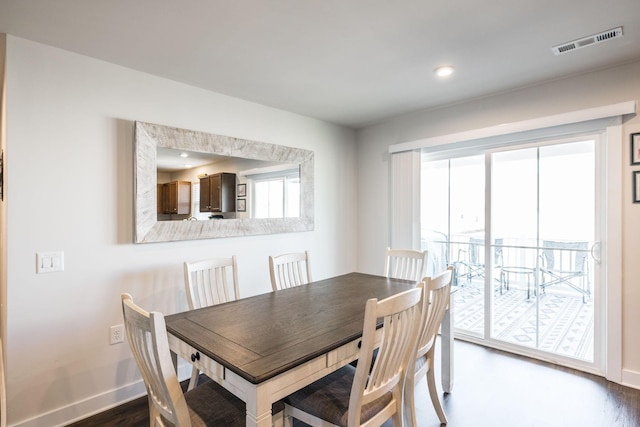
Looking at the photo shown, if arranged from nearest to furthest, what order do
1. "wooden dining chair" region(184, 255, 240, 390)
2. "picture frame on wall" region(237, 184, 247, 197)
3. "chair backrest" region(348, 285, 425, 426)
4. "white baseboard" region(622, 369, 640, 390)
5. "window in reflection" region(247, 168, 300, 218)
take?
"chair backrest" region(348, 285, 425, 426) → "wooden dining chair" region(184, 255, 240, 390) → "white baseboard" region(622, 369, 640, 390) → "picture frame on wall" region(237, 184, 247, 197) → "window in reflection" region(247, 168, 300, 218)

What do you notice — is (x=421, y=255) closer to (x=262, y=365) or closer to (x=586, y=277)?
(x=586, y=277)

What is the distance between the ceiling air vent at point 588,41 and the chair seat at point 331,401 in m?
2.41

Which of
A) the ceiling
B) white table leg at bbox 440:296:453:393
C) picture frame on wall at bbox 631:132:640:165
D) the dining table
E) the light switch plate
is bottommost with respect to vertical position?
white table leg at bbox 440:296:453:393

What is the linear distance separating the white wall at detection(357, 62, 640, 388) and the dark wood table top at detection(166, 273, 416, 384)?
1.75 m

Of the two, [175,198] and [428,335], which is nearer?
[428,335]

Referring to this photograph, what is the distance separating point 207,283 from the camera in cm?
241

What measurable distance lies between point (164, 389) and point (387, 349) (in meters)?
0.90

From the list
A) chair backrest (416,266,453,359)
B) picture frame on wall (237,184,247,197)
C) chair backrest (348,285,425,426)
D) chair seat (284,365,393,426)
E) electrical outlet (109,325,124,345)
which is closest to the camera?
chair backrest (348,285,425,426)

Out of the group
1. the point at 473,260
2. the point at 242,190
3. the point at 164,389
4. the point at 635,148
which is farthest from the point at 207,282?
the point at 635,148

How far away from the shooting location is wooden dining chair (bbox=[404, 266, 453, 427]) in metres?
1.71

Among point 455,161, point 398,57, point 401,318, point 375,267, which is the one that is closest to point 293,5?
point 398,57

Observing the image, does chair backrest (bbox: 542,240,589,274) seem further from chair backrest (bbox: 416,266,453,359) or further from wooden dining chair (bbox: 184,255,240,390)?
wooden dining chair (bbox: 184,255,240,390)


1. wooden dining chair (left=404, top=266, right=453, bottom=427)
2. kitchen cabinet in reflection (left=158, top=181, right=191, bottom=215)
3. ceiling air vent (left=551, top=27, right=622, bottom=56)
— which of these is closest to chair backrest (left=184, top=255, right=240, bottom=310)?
kitchen cabinet in reflection (left=158, top=181, right=191, bottom=215)

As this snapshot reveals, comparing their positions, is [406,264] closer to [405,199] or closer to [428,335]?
[405,199]
